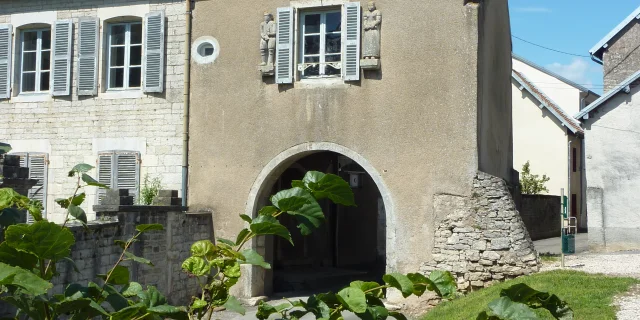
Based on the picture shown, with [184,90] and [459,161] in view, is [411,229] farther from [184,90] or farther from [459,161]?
[184,90]

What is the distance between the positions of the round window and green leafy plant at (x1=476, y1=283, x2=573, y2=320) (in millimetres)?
13367

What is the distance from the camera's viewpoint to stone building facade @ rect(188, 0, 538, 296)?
1341cm

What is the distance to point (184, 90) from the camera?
15.1 metres

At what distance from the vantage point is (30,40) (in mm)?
16156

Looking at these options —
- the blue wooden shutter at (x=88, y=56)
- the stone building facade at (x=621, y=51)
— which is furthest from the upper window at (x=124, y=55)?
the stone building facade at (x=621, y=51)

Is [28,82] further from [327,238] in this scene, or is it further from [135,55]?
[327,238]

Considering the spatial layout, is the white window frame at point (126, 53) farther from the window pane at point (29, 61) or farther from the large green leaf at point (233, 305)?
the large green leaf at point (233, 305)

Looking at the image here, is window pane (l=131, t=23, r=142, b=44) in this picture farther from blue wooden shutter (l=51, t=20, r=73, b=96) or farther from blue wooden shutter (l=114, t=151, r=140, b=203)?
blue wooden shutter (l=114, t=151, r=140, b=203)

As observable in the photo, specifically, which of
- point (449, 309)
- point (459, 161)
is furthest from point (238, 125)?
point (449, 309)

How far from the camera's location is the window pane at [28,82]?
1608 centimetres

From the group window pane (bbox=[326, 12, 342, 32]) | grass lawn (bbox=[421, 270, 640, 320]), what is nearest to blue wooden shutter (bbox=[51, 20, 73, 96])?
window pane (bbox=[326, 12, 342, 32])

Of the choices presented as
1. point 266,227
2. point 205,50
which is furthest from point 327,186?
point 205,50

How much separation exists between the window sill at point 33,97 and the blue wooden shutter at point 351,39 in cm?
612

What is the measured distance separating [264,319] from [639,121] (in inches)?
681
